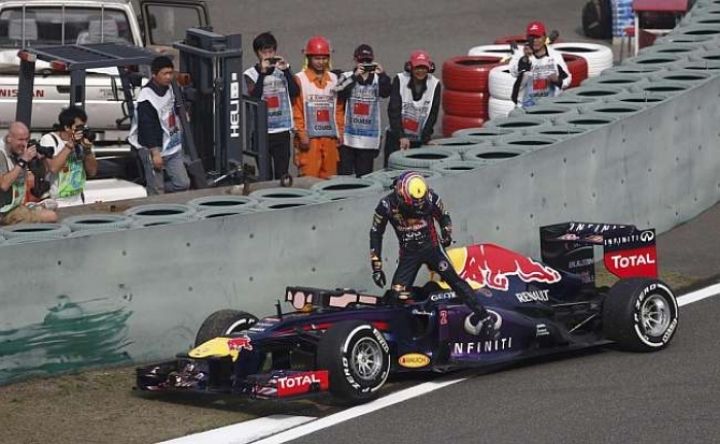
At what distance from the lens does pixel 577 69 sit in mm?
20984

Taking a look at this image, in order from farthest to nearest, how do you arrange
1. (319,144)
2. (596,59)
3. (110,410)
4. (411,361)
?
(596,59) → (319,144) → (411,361) → (110,410)

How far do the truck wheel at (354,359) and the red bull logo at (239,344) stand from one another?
18.7 inches

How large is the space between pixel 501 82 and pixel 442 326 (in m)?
8.66

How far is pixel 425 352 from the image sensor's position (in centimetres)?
1173

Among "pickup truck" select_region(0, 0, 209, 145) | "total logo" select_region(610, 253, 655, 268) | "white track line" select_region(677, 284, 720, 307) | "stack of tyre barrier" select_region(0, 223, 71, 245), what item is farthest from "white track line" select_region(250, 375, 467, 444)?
"pickup truck" select_region(0, 0, 209, 145)

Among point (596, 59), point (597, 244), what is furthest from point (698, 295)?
point (596, 59)

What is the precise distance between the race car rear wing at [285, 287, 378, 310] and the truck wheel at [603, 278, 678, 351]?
5.60 feet

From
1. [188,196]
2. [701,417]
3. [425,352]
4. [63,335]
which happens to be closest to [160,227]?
[63,335]

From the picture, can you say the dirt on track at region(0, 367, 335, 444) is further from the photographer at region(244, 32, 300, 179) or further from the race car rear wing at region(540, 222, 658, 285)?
the photographer at region(244, 32, 300, 179)

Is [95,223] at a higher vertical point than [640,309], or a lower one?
higher

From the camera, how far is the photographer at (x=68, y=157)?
14.8m

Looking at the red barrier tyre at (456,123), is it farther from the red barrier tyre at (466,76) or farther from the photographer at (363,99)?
the photographer at (363,99)

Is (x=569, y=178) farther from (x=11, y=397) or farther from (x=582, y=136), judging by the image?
(x=11, y=397)

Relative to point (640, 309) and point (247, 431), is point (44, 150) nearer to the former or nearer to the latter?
point (247, 431)
